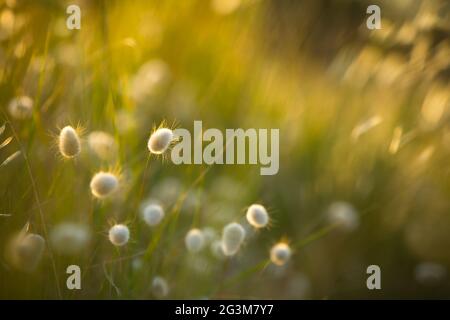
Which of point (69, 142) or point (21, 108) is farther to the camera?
point (21, 108)

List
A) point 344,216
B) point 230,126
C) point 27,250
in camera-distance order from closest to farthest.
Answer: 1. point 27,250
2. point 344,216
3. point 230,126

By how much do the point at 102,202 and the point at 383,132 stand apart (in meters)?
0.94

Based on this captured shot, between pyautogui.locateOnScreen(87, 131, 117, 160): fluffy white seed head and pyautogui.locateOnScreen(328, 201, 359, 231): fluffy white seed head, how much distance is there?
0.62 m

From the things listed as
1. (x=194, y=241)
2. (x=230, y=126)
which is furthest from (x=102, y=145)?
(x=230, y=126)

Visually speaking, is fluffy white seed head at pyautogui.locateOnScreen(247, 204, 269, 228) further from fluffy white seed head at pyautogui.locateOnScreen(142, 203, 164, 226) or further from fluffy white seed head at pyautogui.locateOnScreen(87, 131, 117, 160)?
fluffy white seed head at pyautogui.locateOnScreen(87, 131, 117, 160)

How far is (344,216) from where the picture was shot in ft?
4.78

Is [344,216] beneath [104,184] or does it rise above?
above

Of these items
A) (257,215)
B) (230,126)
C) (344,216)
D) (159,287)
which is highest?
(230,126)

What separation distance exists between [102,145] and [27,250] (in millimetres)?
297

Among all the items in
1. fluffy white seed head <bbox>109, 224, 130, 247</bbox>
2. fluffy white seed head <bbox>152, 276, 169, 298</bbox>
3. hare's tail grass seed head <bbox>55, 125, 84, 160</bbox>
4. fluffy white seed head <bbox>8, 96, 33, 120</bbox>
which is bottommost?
fluffy white seed head <bbox>152, 276, 169, 298</bbox>

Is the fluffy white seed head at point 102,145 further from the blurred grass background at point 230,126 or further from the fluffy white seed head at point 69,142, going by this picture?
the fluffy white seed head at point 69,142

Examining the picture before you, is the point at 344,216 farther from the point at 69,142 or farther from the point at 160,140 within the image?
the point at 69,142

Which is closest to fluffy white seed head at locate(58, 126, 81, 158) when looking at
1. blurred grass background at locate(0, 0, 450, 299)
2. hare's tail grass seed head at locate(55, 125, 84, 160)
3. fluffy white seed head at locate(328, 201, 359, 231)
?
hare's tail grass seed head at locate(55, 125, 84, 160)

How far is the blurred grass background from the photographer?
111 centimetres
